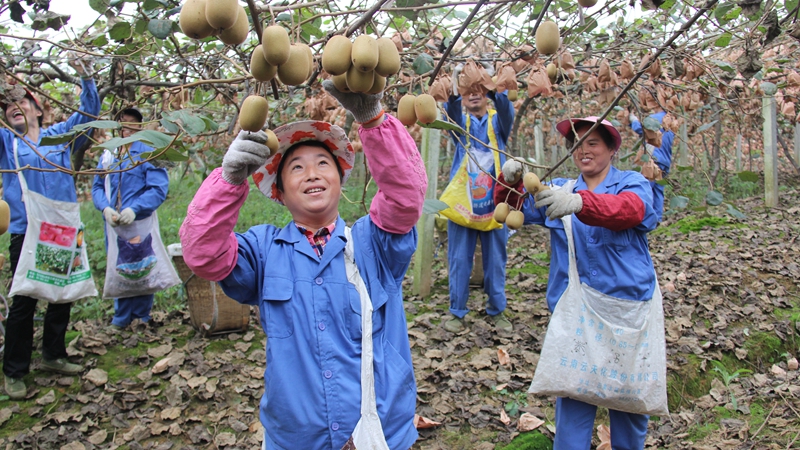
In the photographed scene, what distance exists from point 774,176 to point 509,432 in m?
6.45

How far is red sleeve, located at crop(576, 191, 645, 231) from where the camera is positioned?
194 centimetres

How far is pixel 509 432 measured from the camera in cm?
269

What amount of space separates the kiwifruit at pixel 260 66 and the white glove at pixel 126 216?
309cm

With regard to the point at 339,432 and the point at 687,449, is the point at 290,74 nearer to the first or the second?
the point at 339,432

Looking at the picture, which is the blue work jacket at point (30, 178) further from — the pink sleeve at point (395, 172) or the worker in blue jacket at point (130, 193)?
the pink sleeve at point (395, 172)

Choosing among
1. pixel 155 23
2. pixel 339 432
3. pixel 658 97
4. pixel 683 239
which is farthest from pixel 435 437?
pixel 683 239

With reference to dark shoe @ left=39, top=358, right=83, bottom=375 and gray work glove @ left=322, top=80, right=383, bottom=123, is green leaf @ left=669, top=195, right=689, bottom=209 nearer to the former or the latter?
gray work glove @ left=322, top=80, right=383, bottom=123

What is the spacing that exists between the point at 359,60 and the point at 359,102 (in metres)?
0.29

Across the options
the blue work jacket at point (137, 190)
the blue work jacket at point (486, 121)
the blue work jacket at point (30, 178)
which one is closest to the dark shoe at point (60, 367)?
the blue work jacket at point (30, 178)

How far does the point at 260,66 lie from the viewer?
88cm

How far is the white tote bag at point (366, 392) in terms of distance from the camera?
1326 mm

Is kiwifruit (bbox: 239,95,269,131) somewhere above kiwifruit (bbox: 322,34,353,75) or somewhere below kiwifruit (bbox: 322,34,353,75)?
below

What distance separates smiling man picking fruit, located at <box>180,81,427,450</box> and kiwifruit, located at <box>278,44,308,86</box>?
9.8 inches

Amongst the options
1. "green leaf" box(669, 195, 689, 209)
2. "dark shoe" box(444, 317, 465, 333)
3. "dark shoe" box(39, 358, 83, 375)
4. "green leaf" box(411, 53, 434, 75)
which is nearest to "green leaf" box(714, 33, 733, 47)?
"green leaf" box(669, 195, 689, 209)
